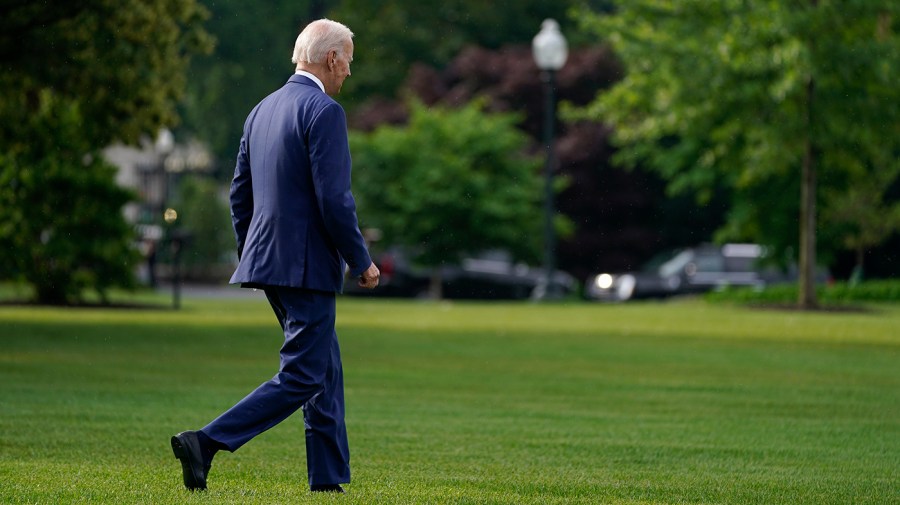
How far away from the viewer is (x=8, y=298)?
28.0 meters

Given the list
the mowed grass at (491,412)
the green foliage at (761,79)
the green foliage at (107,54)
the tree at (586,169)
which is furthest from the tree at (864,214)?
the green foliage at (107,54)

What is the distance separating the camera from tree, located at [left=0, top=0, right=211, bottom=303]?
18.1m

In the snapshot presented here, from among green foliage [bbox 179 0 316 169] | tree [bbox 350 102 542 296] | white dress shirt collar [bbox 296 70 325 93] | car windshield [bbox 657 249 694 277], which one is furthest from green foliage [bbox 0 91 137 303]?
green foliage [bbox 179 0 316 169]

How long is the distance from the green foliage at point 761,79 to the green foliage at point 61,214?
9149 millimetres

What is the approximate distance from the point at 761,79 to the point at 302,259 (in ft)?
65.8

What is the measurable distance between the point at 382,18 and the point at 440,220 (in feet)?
59.8

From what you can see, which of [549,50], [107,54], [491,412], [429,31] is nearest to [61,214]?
[107,54]

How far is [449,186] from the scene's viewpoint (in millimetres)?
37719

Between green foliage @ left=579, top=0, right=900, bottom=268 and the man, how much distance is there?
18.8 m

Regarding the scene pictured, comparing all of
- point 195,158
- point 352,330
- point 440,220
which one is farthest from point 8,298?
point 195,158

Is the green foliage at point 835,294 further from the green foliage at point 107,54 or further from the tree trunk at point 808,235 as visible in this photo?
the green foliage at point 107,54

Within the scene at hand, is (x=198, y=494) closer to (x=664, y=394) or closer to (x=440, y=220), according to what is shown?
(x=664, y=394)

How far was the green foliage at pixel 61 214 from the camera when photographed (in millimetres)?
24922

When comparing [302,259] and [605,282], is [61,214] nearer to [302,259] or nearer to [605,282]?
[605,282]
